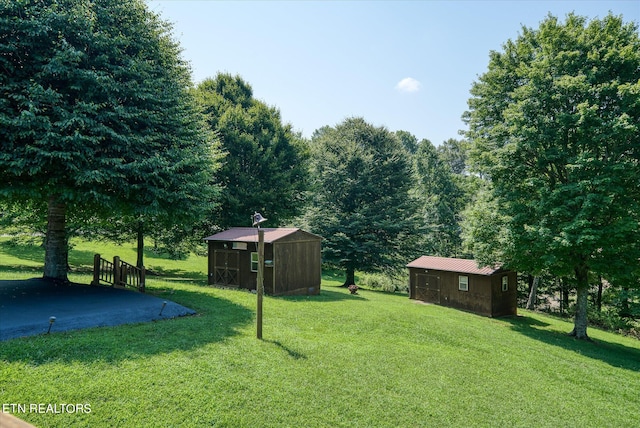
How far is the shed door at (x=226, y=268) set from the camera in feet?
64.2

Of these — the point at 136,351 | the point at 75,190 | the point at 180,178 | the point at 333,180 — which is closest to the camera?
the point at 136,351

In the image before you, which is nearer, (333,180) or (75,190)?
(75,190)

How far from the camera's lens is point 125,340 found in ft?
29.0

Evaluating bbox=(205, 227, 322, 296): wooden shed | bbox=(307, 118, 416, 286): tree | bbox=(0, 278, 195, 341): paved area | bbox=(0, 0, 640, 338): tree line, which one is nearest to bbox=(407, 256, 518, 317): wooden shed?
bbox=(0, 0, 640, 338): tree line

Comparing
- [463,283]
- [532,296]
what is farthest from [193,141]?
[532,296]

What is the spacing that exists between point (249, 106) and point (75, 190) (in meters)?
20.4

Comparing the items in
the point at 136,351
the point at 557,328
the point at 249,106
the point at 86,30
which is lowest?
the point at 557,328

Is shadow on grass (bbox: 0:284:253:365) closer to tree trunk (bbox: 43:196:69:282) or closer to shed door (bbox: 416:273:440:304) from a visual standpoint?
tree trunk (bbox: 43:196:69:282)

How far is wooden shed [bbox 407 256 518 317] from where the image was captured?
20969mm

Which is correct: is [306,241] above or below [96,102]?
below

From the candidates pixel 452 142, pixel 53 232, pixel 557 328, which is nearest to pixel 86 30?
pixel 53 232

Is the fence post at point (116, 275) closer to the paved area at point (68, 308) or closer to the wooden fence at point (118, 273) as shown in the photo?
the wooden fence at point (118, 273)

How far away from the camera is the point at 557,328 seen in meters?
19.4

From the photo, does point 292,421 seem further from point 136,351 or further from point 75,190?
point 75,190
